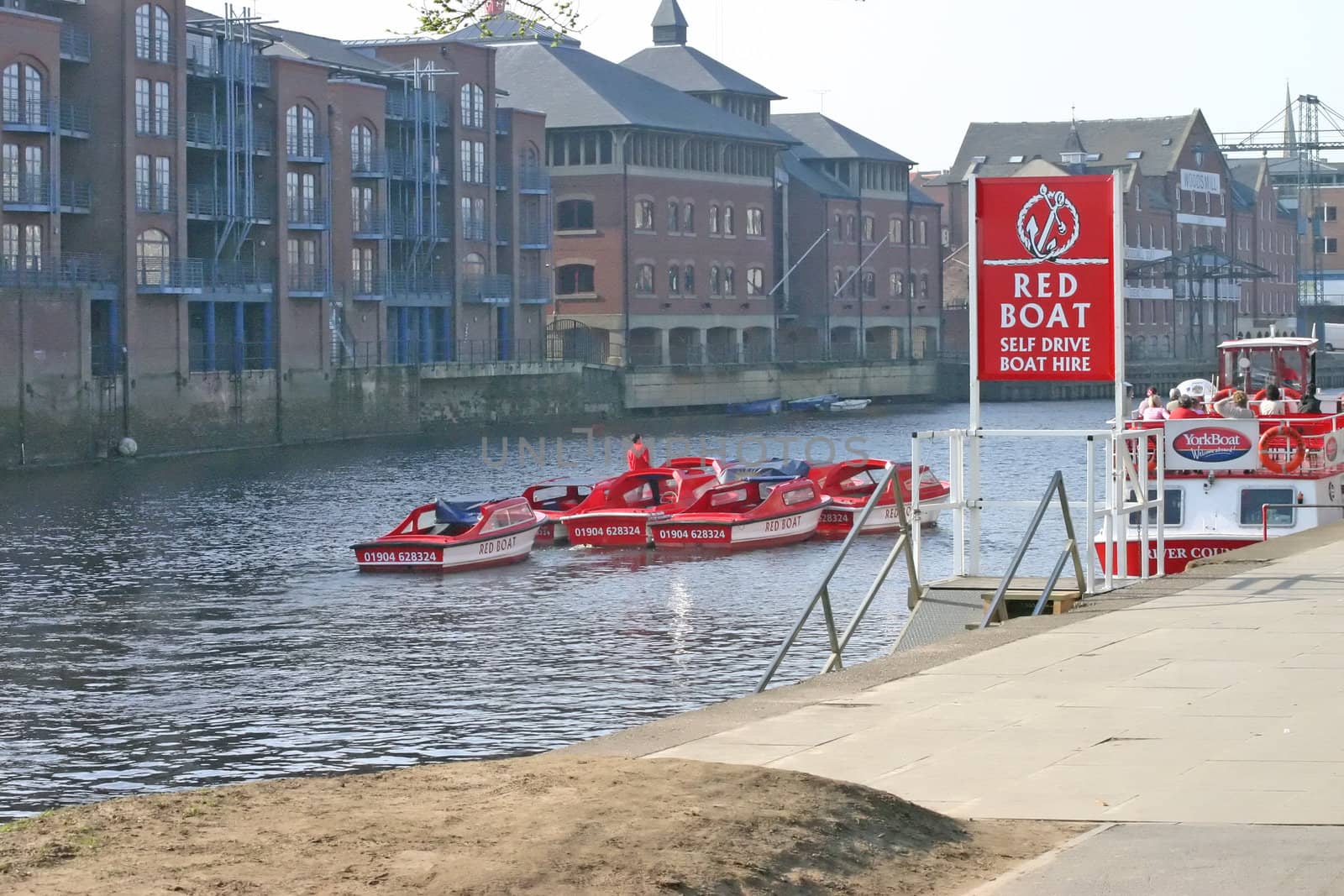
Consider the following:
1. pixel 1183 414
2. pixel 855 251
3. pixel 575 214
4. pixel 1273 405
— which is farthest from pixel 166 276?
pixel 855 251

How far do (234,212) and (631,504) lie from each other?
4244 cm

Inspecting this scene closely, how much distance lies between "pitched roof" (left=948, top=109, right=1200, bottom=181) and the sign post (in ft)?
449

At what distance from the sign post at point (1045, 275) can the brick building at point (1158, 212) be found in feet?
411

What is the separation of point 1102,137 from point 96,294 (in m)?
98.4

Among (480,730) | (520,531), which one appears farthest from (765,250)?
(480,730)

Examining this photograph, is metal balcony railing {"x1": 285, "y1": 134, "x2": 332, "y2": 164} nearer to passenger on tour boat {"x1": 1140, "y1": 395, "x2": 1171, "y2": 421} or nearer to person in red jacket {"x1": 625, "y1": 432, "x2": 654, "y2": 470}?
person in red jacket {"x1": 625, "y1": 432, "x2": 654, "y2": 470}

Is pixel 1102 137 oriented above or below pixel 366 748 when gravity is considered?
above

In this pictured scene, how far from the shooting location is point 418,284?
323 ft

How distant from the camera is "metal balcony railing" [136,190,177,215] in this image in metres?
79.5

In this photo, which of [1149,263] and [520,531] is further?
[1149,263]

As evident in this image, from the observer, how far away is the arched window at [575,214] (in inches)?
4451

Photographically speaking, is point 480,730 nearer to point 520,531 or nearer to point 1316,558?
point 1316,558

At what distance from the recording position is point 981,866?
9.03 meters

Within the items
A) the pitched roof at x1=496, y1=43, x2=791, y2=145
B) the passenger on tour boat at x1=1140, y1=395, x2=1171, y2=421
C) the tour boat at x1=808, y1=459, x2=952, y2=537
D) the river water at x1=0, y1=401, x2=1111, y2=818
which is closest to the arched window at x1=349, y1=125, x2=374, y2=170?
the pitched roof at x1=496, y1=43, x2=791, y2=145
